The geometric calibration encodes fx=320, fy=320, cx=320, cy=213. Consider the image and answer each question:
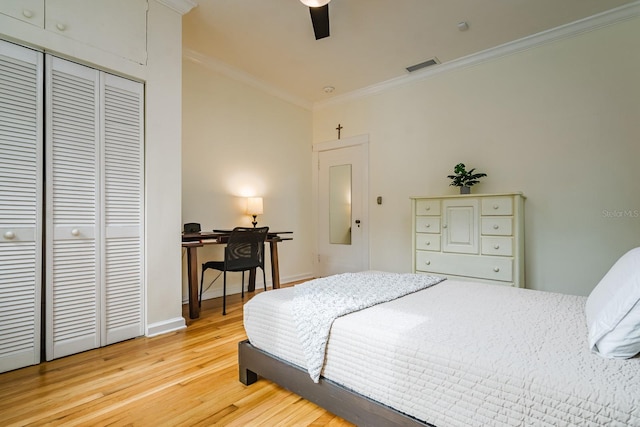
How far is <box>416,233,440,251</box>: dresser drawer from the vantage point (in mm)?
3279

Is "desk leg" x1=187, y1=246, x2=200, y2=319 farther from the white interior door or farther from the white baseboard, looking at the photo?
the white interior door

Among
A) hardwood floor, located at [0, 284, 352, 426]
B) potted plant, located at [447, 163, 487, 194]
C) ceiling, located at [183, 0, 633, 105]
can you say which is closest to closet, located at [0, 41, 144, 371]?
hardwood floor, located at [0, 284, 352, 426]

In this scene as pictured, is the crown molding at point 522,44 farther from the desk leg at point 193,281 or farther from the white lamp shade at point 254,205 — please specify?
the desk leg at point 193,281

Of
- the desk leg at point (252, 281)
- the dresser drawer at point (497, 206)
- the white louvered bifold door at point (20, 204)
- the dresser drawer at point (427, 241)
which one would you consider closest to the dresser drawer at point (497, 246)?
the dresser drawer at point (497, 206)

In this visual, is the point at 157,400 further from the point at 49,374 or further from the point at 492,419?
the point at 492,419

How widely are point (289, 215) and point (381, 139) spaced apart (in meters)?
1.65

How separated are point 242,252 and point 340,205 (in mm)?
1911

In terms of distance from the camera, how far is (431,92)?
3891 mm

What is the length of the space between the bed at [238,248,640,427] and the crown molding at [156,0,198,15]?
8.24 ft

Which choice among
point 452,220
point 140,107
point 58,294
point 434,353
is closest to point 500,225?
point 452,220

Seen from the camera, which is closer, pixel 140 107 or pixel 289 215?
pixel 140 107

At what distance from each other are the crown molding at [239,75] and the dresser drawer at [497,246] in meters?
3.17

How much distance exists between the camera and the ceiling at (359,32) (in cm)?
272

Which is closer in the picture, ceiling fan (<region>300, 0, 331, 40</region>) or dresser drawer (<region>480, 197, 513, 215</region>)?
ceiling fan (<region>300, 0, 331, 40</region>)
